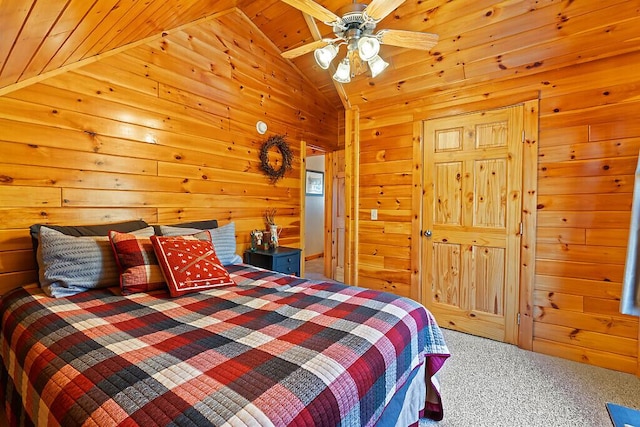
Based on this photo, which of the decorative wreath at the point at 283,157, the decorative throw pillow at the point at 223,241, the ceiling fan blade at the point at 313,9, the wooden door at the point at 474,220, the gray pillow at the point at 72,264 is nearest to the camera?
the gray pillow at the point at 72,264

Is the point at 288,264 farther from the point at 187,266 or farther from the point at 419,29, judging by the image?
the point at 419,29

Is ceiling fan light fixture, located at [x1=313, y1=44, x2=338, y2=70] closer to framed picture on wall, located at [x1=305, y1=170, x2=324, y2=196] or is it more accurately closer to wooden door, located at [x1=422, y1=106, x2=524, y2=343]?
wooden door, located at [x1=422, y1=106, x2=524, y2=343]

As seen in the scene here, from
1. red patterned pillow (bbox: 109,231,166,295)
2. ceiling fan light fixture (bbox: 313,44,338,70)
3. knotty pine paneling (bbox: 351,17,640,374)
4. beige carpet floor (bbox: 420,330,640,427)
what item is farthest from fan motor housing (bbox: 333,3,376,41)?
beige carpet floor (bbox: 420,330,640,427)

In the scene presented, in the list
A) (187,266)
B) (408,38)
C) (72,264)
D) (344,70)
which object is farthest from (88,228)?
(408,38)

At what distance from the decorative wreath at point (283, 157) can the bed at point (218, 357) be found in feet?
6.35

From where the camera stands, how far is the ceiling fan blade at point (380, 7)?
1631mm

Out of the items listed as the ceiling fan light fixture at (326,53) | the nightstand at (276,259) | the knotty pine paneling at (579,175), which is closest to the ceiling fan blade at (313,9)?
the ceiling fan light fixture at (326,53)

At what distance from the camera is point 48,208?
A: 6.60 feet

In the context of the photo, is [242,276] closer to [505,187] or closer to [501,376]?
[501,376]

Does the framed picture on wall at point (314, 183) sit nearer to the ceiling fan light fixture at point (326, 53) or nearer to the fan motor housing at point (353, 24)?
the ceiling fan light fixture at point (326, 53)

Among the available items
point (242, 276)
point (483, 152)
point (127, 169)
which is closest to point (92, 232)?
point (127, 169)

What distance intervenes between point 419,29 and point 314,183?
4.09 metres

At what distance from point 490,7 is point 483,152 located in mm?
1134

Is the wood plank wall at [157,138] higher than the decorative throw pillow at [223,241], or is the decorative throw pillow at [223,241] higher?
the wood plank wall at [157,138]
